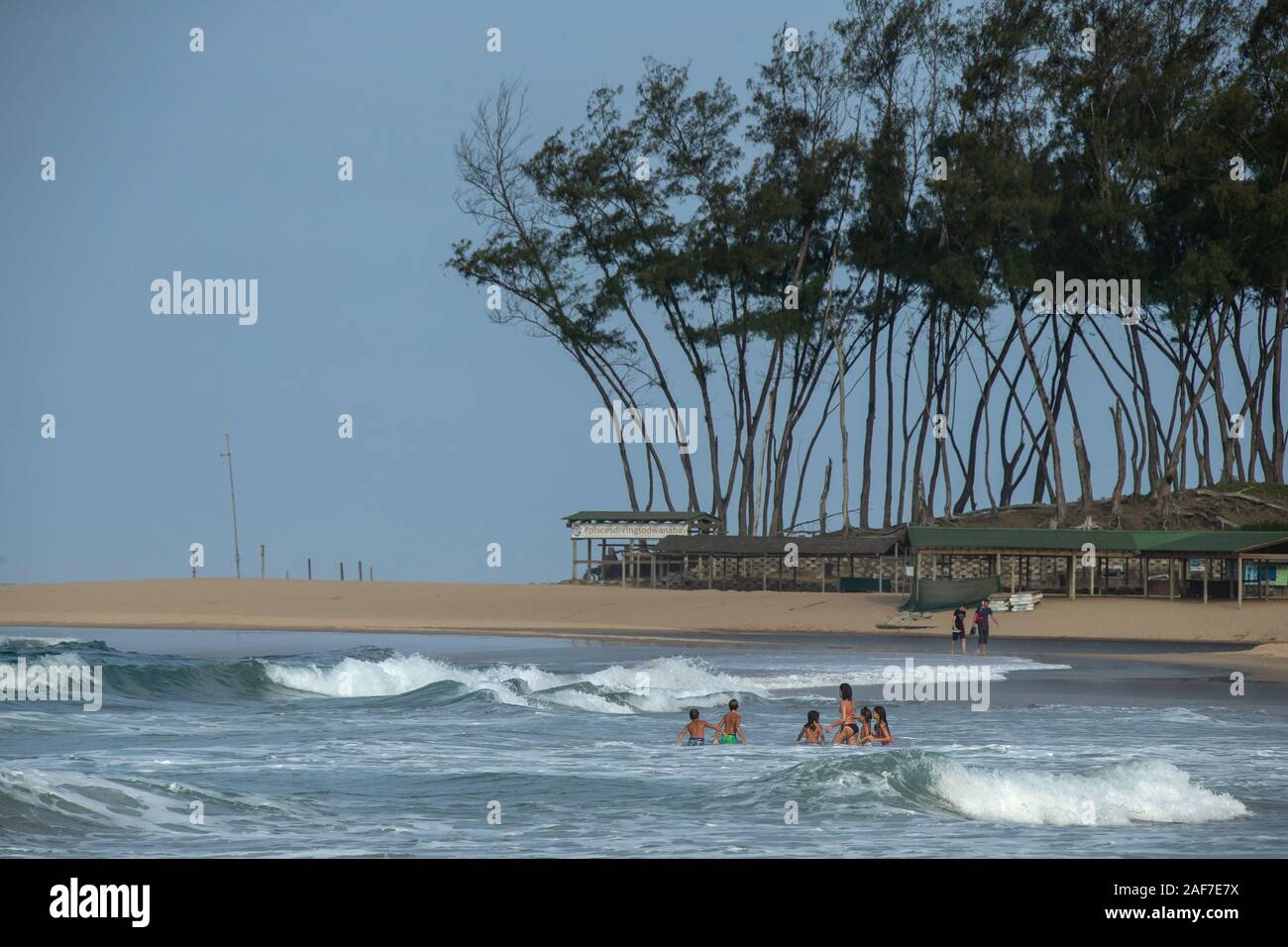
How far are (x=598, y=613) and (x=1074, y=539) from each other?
57.8 feet

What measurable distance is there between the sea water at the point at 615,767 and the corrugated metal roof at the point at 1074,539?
19832mm

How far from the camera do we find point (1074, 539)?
56.6m

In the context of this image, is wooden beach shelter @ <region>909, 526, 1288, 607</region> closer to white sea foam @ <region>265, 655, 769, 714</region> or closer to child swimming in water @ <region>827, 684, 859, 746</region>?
white sea foam @ <region>265, 655, 769, 714</region>

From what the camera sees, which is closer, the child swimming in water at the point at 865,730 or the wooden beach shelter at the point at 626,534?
the child swimming in water at the point at 865,730

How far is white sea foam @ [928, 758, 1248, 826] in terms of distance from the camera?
16.2 metres

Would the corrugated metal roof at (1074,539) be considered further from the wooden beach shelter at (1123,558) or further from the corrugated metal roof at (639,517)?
the corrugated metal roof at (639,517)

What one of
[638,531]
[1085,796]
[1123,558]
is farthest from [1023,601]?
[1085,796]

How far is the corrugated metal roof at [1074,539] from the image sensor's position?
54219mm

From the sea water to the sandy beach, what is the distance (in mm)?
10883
